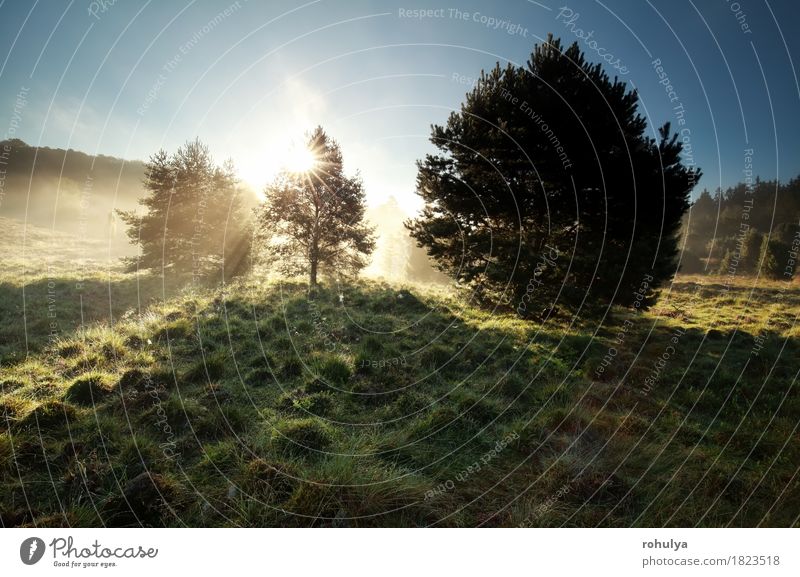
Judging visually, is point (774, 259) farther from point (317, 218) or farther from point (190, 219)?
point (190, 219)

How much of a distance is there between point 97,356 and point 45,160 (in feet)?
288

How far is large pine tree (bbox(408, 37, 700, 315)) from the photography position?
35.0 ft

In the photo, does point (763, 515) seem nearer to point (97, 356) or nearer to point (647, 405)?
point (647, 405)

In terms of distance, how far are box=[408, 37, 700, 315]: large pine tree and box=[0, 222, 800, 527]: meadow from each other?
6.40ft

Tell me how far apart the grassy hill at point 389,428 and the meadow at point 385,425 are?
3cm

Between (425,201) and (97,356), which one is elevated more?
(425,201)

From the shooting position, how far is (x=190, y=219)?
1080 inches

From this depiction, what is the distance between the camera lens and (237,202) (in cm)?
2878

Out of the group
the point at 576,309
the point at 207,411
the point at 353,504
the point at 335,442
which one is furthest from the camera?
the point at 576,309

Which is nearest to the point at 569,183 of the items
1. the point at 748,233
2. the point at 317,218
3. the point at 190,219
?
the point at 317,218

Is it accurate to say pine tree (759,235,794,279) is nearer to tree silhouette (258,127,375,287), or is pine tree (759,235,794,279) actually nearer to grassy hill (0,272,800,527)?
grassy hill (0,272,800,527)

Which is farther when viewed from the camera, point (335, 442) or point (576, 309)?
Result: point (576, 309)
